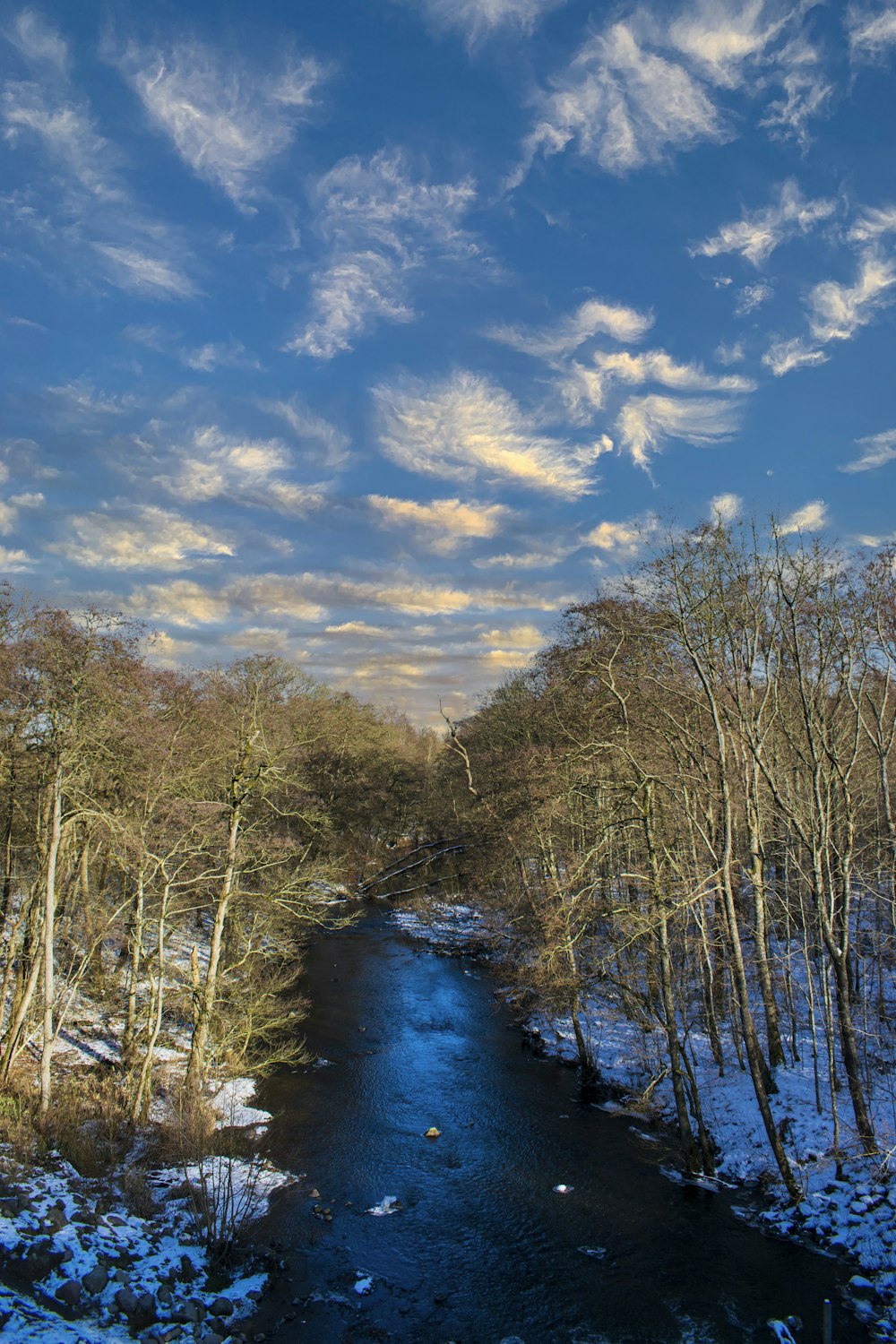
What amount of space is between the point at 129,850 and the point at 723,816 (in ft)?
51.9

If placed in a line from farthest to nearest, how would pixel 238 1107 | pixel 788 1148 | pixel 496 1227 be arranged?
pixel 238 1107 → pixel 788 1148 → pixel 496 1227

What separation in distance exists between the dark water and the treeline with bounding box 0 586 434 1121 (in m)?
3.61

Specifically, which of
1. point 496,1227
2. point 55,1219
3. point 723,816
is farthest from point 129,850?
point 723,816

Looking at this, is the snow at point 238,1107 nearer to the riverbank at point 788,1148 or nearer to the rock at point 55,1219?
the rock at point 55,1219

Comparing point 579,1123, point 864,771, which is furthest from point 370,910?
point 864,771

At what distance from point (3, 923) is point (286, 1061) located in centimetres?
903

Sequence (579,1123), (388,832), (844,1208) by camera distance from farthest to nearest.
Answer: (388,832) < (579,1123) < (844,1208)

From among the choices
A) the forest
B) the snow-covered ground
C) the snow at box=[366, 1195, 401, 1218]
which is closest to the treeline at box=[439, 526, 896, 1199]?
the forest

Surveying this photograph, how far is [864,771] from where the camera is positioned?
75.9 feet

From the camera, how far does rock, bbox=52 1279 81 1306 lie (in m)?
10.1

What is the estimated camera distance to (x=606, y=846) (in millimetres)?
20000

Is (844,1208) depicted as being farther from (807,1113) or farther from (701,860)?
(701,860)

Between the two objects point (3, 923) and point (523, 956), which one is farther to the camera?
point (523, 956)

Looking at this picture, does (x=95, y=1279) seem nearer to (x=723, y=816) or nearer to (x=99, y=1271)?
(x=99, y=1271)
